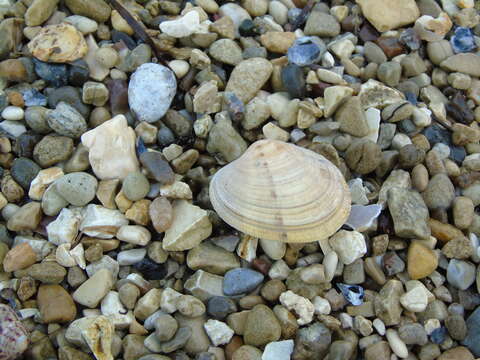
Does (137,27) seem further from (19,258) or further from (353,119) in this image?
(19,258)

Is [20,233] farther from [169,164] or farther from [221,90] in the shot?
[221,90]

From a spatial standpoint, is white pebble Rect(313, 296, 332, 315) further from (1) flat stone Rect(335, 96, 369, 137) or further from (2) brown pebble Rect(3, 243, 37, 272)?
(2) brown pebble Rect(3, 243, 37, 272)

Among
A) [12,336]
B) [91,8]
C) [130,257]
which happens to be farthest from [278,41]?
[12,336]

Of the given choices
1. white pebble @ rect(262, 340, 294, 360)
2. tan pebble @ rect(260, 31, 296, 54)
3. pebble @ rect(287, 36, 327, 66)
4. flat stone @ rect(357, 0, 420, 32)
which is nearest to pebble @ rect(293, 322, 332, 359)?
white pebble @ rect(262, 340, 294, 360)

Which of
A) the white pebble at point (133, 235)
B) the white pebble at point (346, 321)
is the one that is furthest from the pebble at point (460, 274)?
the white pebble at point (133, 235)

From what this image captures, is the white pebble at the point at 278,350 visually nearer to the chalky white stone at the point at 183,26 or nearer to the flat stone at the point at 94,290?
the flat stone at the point at 94,290

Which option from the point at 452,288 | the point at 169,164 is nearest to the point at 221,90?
the point at 169,164
